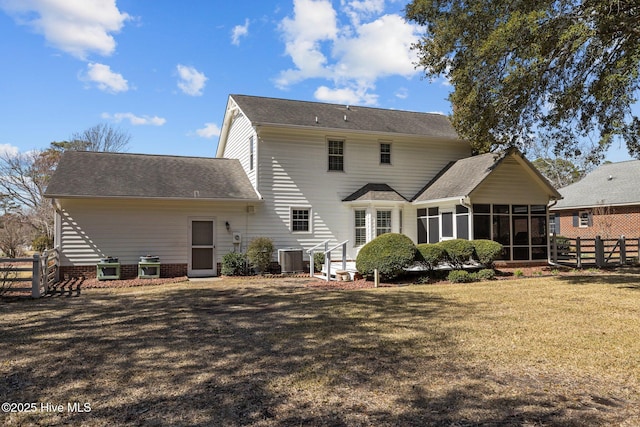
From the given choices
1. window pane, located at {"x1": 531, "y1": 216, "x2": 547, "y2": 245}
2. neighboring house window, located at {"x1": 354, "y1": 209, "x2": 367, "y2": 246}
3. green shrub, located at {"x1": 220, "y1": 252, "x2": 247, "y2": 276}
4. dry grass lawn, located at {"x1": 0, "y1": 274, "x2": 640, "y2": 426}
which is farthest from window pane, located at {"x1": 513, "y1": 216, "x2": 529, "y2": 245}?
green shrub, located at {"x1": 220, "y1": 252, "x2": 247, "y2": 276}

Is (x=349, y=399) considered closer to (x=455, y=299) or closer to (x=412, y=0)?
(x=455, y=299)

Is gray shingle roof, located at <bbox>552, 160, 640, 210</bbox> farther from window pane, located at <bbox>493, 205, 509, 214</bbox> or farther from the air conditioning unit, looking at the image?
the air conditioning unit

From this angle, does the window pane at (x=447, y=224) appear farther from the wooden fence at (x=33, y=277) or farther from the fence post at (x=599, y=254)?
the wooden fence at (x=33, y=277)

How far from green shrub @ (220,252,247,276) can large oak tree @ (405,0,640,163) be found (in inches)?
365

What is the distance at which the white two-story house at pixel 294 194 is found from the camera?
51.4ft

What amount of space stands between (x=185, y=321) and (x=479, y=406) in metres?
5.68

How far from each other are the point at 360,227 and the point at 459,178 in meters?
4.58

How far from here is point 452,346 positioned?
6.27m

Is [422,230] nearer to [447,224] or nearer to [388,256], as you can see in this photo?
[447,224]

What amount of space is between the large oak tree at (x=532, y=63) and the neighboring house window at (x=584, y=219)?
18756 mm

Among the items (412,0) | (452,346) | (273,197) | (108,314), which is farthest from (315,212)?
(452,346)

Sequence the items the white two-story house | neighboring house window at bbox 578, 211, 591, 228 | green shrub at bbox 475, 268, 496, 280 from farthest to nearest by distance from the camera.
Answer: neighboring house window at bbox 578, 211, 591, 228
the white two-story house
green shrub at bbox 475, 268, 496, 280

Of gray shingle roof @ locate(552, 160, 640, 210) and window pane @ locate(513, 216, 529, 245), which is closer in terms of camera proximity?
window pane @ locate(513, 216, 529, 245)

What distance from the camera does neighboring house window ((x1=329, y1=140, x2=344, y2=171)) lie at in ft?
61.0
